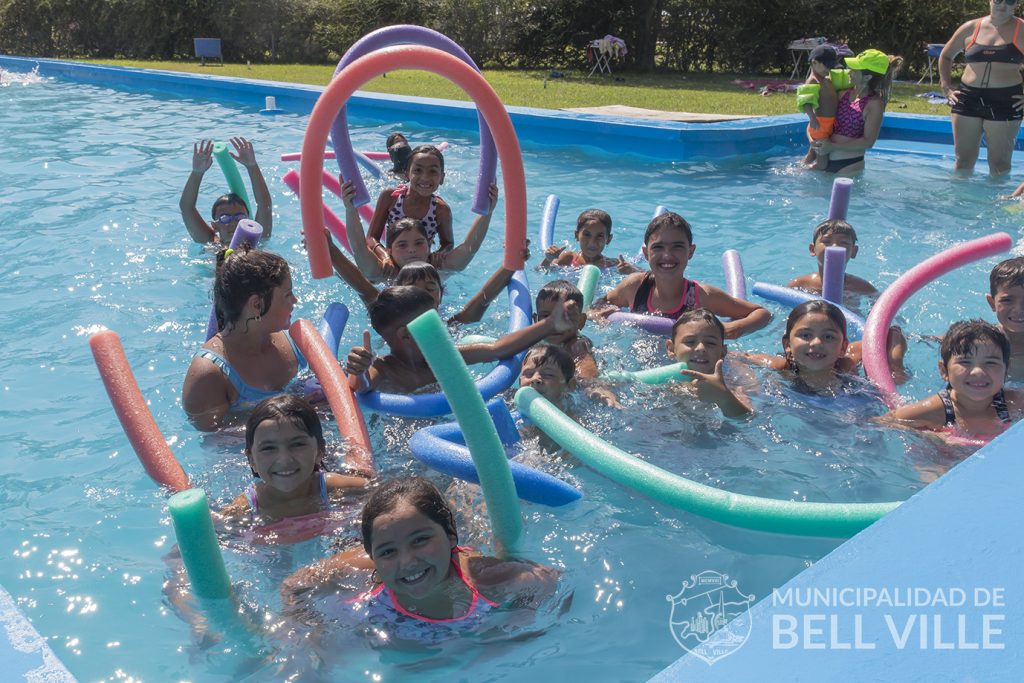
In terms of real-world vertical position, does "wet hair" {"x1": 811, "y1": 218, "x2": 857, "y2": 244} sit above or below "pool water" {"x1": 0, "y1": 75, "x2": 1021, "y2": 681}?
above

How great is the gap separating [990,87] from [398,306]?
330 inches

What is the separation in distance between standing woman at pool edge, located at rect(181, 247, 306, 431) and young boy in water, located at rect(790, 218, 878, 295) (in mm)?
3754

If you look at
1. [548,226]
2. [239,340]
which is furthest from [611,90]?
[239,340]

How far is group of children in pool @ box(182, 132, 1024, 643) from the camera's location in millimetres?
3242

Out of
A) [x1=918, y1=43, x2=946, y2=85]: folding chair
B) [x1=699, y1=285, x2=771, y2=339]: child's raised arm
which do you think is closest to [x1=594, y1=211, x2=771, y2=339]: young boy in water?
[x1=699, y1=285, x2=771, y2=339]: child's raised arm

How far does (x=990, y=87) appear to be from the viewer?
33.6ft

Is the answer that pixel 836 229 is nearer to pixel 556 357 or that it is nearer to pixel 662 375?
pixel 662 375

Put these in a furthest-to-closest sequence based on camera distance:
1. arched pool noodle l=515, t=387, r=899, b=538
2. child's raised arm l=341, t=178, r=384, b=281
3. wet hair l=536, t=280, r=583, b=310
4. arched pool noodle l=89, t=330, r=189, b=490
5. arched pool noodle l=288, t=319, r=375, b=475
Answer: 1. child's raised arm l=341, t=178, r=384, b=281
2. wet hair l=536, t=280, r=583, b=310
3. arched pool noodle l=288, t=319, r=375, b=475
4. arched pool noodle l=89, t=330, r=189, b=490
5. arched pool noodle l=515, t=387, r=899, b=538

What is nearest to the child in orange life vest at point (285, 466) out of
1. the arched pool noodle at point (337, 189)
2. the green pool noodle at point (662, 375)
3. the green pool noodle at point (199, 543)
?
the green pool noodle at point (199, 543)

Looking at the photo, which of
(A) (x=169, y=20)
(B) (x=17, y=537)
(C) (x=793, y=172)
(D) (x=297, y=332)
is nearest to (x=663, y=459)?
(D) (x=297, y=332)

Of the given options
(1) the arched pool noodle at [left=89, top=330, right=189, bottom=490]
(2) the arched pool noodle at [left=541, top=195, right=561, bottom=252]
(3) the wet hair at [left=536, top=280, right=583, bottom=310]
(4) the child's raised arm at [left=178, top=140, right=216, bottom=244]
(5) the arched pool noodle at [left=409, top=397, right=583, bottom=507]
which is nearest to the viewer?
(5) the arched pool noodle at [left=409, top=397, right=583, bottom=507]

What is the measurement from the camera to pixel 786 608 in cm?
228

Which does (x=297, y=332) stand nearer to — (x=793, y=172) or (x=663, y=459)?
(x=663, y=459)

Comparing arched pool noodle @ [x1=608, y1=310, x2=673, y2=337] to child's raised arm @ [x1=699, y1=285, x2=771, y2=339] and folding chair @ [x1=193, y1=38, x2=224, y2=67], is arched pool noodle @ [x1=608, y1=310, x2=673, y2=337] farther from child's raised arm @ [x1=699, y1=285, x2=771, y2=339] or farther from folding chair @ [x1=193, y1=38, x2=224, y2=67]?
folding chair @ [x1=193, y1=38, x2=224, y2=67]
